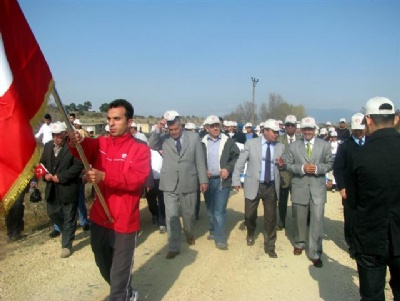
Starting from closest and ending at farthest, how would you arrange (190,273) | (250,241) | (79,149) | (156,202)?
(79,149) < (190,273) < (250,241) < (156,202)

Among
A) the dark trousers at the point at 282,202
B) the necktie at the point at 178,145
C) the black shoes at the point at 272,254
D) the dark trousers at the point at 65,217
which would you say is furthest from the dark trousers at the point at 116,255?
the dark trousers at the point at 282,202

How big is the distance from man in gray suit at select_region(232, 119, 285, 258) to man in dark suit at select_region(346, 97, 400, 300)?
10.8 ft

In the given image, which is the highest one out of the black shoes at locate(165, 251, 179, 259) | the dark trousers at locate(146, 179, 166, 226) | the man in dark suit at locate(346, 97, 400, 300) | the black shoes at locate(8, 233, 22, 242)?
the man in dark suit at locate(346, 97, 400, 300)

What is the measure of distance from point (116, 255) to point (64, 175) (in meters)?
3.27

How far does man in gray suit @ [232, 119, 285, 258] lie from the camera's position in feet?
22.4

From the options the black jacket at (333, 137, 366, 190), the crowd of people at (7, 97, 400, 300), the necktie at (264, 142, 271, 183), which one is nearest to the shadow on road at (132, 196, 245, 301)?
the crowd of people at (7, 97, 400, 300)

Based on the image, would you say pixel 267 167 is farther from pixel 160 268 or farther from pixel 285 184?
pixel 160 268

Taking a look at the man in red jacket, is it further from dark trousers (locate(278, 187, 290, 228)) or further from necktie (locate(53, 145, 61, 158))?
dark trousers (locate(278, 187, 290, 228))

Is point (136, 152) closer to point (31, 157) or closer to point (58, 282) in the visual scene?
point (31, 157)

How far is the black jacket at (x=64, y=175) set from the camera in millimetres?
6910

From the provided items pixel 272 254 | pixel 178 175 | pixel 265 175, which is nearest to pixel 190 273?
pixel 272 254

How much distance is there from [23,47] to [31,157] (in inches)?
36.4

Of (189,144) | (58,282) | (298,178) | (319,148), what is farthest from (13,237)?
(319,148)

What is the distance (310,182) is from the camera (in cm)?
660
